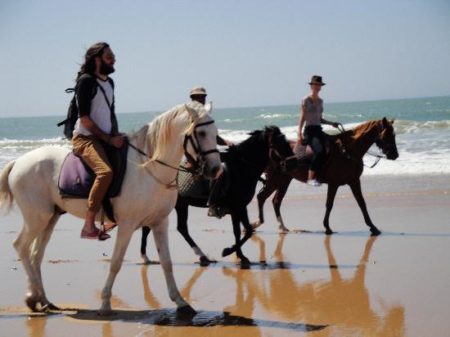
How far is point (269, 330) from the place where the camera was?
5.44m

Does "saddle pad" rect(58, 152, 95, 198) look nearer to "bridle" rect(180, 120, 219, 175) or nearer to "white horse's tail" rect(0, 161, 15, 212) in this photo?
"white horse's tail" rect(0, 161, 15, 212)

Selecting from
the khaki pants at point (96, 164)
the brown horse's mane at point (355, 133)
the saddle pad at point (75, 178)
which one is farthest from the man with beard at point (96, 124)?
the brown horse's mane at point (355, 133)

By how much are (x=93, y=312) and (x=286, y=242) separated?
415 centimetres

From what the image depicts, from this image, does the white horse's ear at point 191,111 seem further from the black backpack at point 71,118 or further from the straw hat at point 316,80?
the straw hat at point 316,80

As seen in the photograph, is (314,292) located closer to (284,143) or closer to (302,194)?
(284,143)

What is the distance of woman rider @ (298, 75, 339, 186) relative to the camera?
35.3 feet

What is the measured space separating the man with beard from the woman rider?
5237 millimetres

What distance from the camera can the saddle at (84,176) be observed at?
19.3 ft

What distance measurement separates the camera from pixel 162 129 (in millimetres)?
5867

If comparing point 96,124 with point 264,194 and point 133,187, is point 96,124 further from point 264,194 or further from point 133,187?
point 264,194

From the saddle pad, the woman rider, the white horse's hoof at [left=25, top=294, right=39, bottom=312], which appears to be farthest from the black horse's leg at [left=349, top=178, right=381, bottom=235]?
the white horse's hoof at [left=25, top=294, right=39, bottom=312]

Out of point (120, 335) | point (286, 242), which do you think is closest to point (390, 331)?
point (120, 335)

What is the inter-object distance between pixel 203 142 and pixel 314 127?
18.5ft

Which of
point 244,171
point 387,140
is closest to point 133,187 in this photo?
point 244,171
